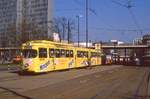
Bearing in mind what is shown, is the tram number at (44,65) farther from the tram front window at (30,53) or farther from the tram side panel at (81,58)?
the tram side panel at (81,58)

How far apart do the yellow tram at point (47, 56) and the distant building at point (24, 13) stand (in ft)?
71.4

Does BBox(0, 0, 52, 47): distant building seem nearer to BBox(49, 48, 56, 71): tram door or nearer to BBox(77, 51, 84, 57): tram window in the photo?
BBox(77, 51, 84, 57): tram window

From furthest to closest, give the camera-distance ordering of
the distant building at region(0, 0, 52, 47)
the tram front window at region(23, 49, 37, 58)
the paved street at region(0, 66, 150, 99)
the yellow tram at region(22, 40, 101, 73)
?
the distant building at region(0, 0, 52, 47) → the tram front window at region(23, 49, 37, 58) → the yellow tram at region(22, 40, 101, 73) → the paved street at region(0, 66, 150, 99)

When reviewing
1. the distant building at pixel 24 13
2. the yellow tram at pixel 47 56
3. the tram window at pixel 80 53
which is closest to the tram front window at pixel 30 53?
the yellow tram at pixel 47 56

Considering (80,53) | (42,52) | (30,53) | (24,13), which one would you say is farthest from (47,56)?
(24,13)

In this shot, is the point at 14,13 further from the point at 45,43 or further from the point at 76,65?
the point at 45,43

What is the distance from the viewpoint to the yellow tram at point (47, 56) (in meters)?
38.1

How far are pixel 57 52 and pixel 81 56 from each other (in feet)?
44.9

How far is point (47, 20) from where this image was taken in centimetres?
8112

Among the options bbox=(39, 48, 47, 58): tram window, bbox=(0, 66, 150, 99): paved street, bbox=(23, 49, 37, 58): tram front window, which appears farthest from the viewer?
bbox=(39, 48, 47, 58): tram window

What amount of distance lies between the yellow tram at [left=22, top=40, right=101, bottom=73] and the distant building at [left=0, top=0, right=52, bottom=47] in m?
21.8

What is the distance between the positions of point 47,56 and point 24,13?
3645cm

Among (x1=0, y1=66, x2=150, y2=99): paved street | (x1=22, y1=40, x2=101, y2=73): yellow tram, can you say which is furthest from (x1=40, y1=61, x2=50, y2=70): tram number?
(x1=0, y1=66, x2=150, y2=99): paved street

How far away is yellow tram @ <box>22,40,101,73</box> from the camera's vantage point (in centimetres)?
3806
